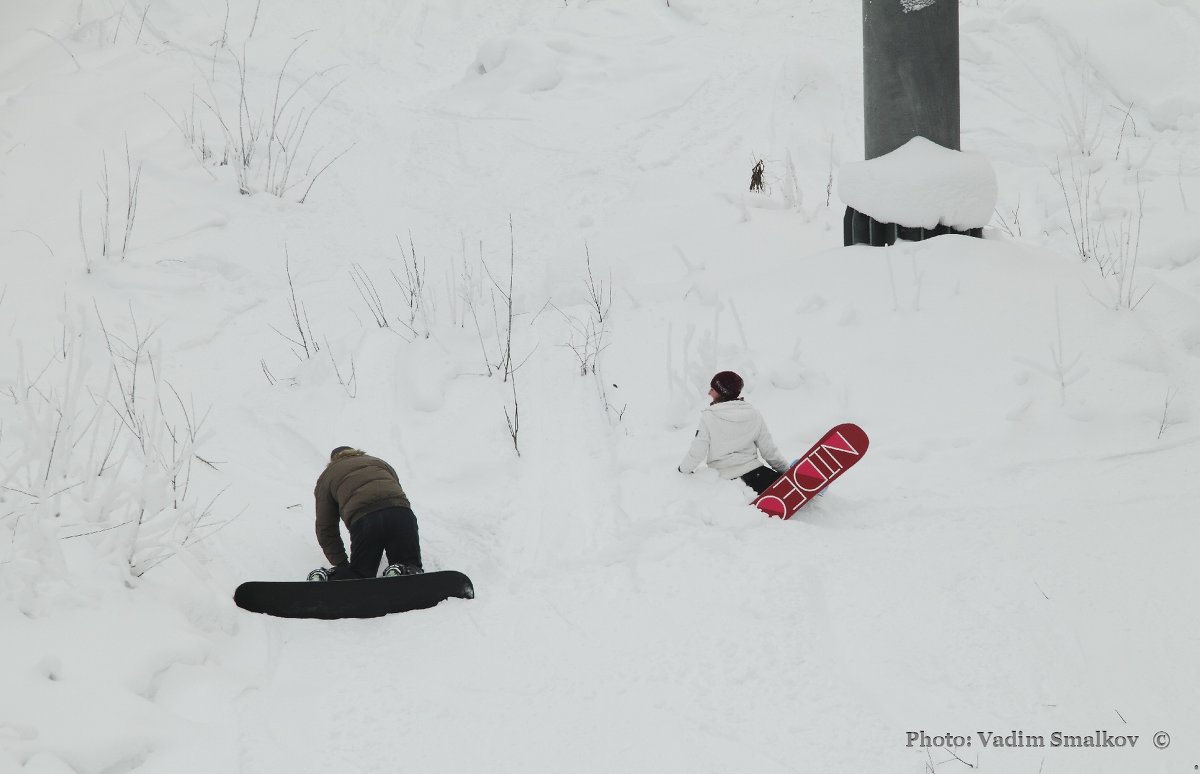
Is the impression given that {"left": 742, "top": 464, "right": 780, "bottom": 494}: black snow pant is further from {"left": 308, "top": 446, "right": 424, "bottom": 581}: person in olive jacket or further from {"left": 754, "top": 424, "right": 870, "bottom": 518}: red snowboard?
{"left": 308, "top": 446, "right": 424, "bottom": 581}: person in olive jacket

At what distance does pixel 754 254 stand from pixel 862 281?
0.95 meters

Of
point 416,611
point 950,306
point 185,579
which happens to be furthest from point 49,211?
point 950,306

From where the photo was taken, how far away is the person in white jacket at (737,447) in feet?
15.1

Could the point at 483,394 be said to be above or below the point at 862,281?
below

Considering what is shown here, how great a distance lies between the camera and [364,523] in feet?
13.5

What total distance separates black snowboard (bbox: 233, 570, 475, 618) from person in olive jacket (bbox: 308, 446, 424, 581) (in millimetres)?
156

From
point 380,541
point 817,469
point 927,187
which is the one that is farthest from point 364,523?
point 927,187

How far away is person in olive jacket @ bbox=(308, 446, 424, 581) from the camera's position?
4.11 m

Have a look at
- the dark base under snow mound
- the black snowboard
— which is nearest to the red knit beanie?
the black snowboard

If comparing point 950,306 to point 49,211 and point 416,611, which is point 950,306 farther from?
point 49,211

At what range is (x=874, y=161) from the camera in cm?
595

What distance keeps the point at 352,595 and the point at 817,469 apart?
6.67 feet

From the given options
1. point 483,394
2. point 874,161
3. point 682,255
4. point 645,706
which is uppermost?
point 874,161

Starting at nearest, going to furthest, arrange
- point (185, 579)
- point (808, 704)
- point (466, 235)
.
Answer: point (808, 704) → point (185, 579) → point (466, 235)
